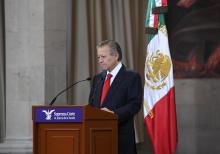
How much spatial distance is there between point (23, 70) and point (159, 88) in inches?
83.7

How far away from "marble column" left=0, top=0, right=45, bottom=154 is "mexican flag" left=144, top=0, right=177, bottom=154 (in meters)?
1.69

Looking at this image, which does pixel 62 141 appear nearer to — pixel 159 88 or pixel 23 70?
pixel 159 88

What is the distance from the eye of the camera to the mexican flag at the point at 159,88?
756 cm

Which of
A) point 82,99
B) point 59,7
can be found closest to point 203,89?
point 82,99

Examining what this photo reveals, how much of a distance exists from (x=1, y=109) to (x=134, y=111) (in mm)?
3752

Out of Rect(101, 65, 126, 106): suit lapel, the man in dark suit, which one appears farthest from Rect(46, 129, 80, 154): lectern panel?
Rect(101, 65, 126, 106): suit lapel

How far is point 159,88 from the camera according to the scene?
763cm

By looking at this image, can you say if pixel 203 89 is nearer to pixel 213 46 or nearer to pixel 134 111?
pixel 213 46

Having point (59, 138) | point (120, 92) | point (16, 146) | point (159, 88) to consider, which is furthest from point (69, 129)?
point (16, 146)

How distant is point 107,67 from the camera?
5930 millimetres

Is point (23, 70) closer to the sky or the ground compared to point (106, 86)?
closer to the sky

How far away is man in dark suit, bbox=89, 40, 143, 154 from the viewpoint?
19.1 ft

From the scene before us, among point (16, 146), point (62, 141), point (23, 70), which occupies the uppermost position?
point (23, 70)

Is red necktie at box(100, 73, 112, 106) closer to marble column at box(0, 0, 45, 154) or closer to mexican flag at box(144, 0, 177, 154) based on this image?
mexican flag at box(144, 0, 177, 154)
